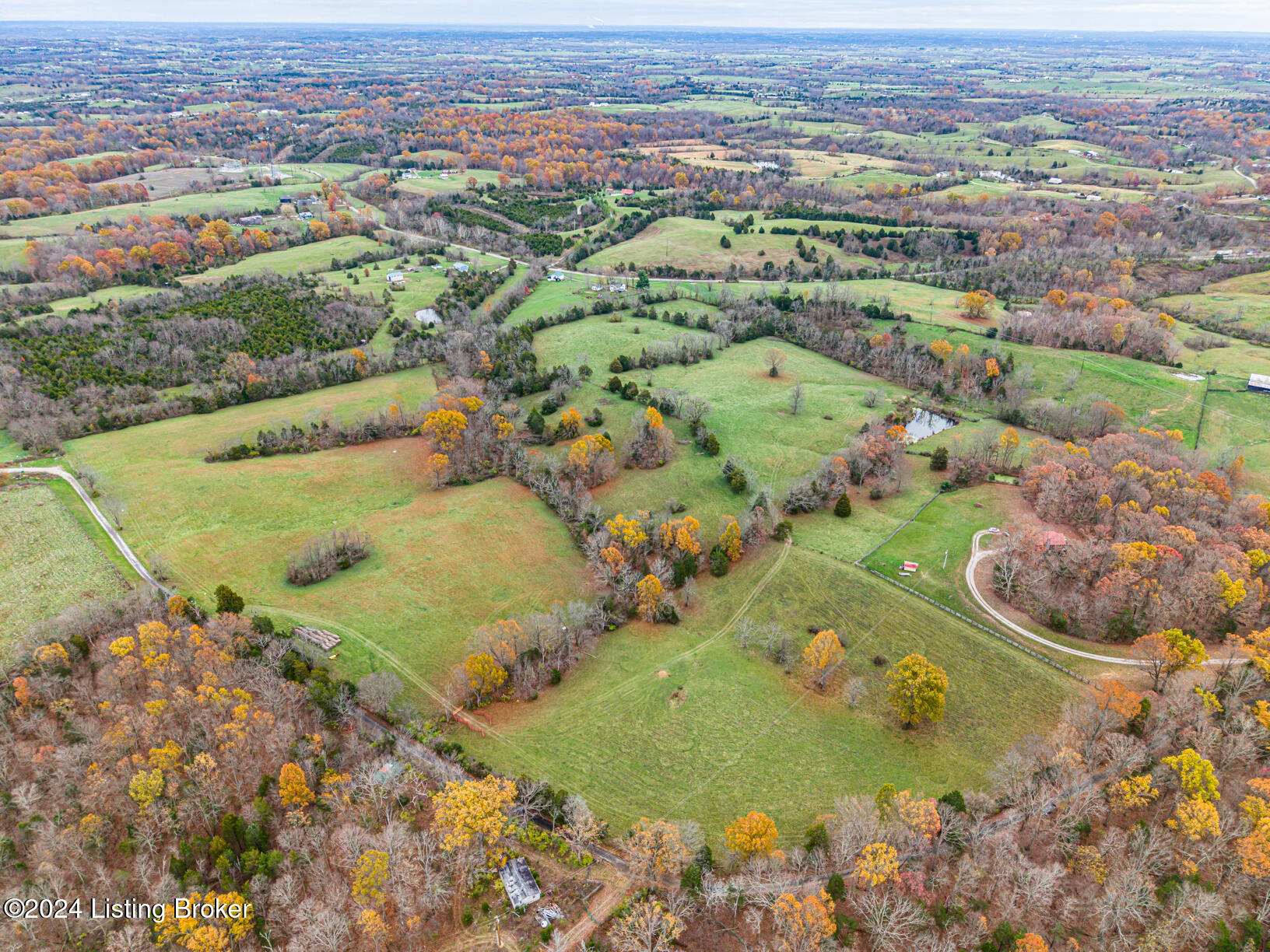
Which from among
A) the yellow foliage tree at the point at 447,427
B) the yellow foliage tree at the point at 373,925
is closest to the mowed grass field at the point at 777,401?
the yellow foliage tree at the point at 447,427

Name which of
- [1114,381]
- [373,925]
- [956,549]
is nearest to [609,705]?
[373,925]

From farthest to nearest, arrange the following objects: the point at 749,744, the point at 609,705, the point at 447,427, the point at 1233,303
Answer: the point at 1233,303 < the point at 447,427 < the point at 609,705 < the point at 749,744

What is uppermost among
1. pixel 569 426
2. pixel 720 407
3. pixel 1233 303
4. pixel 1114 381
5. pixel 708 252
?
pixel 708 252

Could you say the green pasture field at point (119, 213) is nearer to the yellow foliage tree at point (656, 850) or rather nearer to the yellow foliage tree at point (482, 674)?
the yellow foliage tree at point (482, 674)

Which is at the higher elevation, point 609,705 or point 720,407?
point 720,407

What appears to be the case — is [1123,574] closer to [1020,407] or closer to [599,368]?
[1020,407]

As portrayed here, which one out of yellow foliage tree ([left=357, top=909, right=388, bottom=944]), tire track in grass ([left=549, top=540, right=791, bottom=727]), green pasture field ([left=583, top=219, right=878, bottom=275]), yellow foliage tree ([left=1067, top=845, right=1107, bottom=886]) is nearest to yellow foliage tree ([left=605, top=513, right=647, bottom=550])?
tire track in grass ([left=549, top=540, right=791, bottom=727])

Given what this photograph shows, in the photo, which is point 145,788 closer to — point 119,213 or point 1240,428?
point 1240,428

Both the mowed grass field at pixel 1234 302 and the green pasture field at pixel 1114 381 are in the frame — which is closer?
the green pasture field at pixel 1114 381
